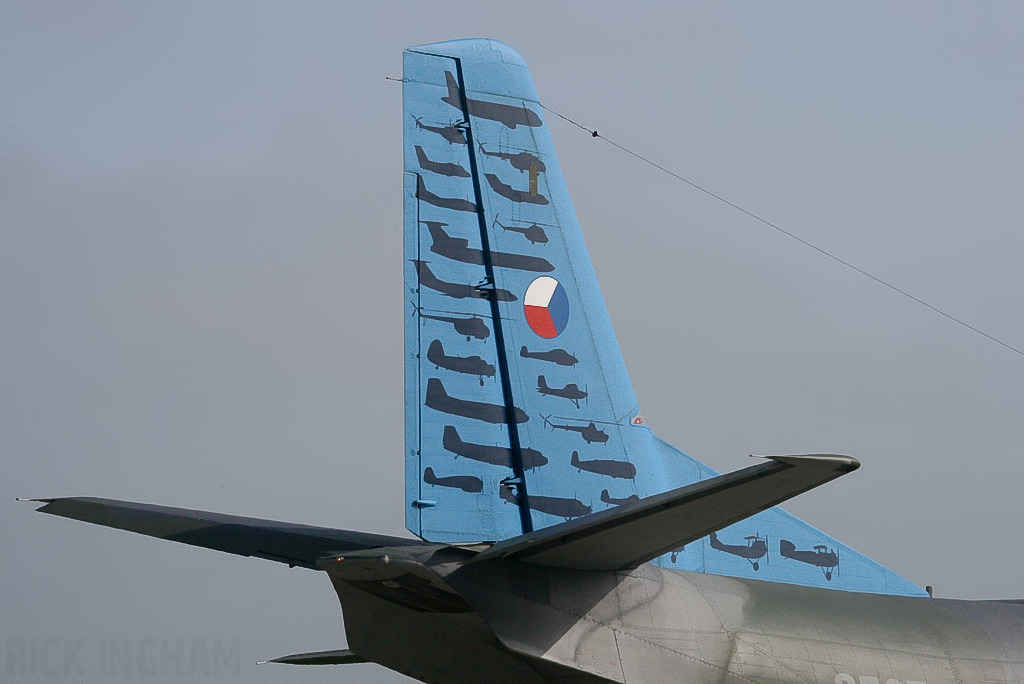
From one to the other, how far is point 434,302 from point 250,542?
272cm

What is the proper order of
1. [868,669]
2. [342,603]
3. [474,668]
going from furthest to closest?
[868,669], [474,668], [342,603]

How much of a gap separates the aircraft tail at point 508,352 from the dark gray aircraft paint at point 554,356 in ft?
0.04

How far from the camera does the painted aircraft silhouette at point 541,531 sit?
9.08 metres

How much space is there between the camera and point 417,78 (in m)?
12.0

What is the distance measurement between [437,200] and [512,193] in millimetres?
866

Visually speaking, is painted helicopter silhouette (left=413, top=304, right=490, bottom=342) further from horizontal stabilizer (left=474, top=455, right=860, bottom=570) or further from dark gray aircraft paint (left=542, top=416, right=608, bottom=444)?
horizontal stabilizer (left=474, top=455, right=860, bottom=570)

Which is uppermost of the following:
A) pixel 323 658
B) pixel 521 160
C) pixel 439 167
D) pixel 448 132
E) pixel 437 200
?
pixel 448 132

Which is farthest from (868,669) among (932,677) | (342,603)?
(342,603)

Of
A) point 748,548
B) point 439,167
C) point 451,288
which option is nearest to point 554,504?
point 748,548

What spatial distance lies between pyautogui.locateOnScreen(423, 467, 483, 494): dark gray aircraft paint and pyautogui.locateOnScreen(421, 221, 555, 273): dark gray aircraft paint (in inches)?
84.9

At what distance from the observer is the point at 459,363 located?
10898 mm

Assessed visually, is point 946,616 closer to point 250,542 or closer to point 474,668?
point 474,668

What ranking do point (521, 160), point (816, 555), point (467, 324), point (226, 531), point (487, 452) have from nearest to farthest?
point (226, 531), point (487, 452), point (467, 324), point (816, 555), point (521, 160)

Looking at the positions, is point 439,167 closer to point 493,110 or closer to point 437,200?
point 437,200
